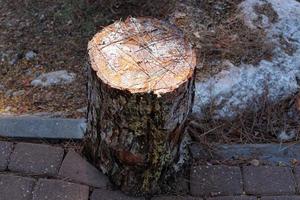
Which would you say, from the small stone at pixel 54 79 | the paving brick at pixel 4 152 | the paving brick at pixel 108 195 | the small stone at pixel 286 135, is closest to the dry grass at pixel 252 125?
the small stone at pixel 286 135

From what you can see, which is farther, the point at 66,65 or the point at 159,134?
the point at 66,65

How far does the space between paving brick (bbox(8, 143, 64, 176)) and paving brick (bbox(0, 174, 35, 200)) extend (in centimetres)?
5

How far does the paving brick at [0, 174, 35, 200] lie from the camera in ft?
7.82

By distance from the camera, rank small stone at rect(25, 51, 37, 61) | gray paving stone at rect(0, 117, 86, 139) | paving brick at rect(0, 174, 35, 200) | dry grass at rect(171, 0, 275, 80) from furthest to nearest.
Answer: small stone at rect(25, 51, 37, 61) → dry grass at rect(171, 0, 275, 80) → gray paving stone at rect(0, 117, 86, 139) → paving brick at rect(0, 174, 35, 200)

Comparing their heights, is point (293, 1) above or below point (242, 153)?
above

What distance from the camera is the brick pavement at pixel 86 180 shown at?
2408 millimetres

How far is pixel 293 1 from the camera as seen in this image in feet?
10.7

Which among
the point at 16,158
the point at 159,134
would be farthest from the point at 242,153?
the point at 16,158

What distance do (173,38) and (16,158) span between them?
0.95m

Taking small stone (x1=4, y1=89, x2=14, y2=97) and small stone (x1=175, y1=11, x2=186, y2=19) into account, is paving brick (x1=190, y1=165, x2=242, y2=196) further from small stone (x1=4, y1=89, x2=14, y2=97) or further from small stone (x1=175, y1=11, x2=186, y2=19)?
small stone (x1=4, y1=89, x2=14, y2=97)

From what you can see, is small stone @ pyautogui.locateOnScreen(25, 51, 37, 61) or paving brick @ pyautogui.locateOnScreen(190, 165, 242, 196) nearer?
paving brick @ pyautogui.locateOnScreen(190, 165, 242, 196)

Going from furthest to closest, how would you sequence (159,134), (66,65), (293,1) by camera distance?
(293,1) < (66,65) < (159,134)

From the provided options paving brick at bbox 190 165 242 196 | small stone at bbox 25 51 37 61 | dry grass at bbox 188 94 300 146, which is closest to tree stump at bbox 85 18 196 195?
paving brick at bbox 190 165 242 196

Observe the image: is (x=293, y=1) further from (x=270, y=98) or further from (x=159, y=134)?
(x=159, y=134)
